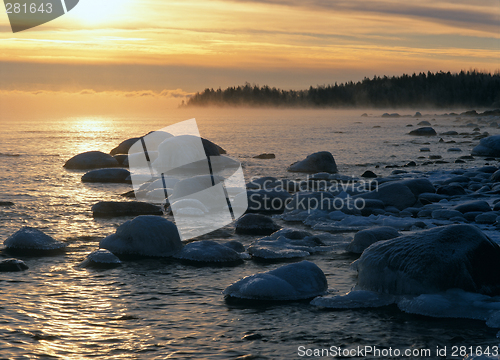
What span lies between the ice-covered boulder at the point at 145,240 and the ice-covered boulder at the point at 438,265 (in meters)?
3.00

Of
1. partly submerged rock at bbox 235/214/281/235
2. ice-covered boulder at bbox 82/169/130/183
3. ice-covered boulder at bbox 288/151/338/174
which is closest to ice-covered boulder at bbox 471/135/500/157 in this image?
ice-covered boulder at bbox 288/151/338/174

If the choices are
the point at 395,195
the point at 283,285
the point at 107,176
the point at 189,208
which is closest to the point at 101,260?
the point at 283,285

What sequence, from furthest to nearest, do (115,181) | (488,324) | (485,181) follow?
(115,181)
(485,181)
(488,324)

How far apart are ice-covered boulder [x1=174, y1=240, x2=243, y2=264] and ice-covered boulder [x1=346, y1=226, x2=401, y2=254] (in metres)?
1.80

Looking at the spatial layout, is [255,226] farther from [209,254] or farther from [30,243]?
[30,243]

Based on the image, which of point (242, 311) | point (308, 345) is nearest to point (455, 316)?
point (308, 345)

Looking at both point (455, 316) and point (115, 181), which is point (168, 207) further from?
point (455, 316)

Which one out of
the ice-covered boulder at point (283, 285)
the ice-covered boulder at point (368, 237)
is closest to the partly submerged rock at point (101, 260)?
the ice-covered boulder at point (283, 285)

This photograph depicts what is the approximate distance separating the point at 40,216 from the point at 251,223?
4326 millimetres

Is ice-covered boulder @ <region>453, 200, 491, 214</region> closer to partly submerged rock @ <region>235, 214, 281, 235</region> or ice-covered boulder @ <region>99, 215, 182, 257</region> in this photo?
partly submerged rock @ <region>235, 214, 281, 235</region>

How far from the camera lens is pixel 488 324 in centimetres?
497

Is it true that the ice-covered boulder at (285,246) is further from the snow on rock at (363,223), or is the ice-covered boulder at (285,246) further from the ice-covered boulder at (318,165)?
the ice-covered boulder at (318,165)

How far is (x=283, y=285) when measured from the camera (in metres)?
5.73

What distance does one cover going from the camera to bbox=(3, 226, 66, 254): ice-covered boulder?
300 inches
